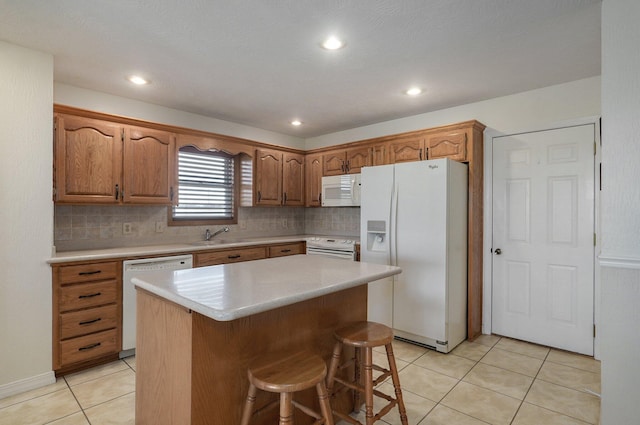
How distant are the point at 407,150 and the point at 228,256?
2.35 metres

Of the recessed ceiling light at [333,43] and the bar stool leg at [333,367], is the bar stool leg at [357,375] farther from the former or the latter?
the recessed ceiling light at [333,43]

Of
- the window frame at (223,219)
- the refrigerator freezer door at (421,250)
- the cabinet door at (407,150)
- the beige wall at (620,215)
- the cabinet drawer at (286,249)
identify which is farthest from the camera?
the cabinet drawer at (286,249)

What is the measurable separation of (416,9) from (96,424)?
3.17m

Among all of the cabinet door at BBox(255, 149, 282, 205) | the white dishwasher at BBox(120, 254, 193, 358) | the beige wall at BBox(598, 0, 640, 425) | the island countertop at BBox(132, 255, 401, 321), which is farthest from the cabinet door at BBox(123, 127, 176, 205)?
the beige wall at BBox(598, 0, 640, 425)

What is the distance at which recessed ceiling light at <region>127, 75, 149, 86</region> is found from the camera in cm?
296

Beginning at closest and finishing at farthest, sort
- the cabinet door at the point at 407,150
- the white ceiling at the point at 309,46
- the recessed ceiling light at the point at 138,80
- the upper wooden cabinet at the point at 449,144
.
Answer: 1. the white ceiling at the point at 309,46
2. the recessed ceiling light at the point at 138,80
3. the upper wooden cabinet at the point at 449,144
4. the cabinet door at the point at 407,150

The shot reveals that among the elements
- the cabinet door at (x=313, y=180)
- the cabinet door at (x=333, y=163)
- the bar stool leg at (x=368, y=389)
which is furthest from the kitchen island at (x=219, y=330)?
the cabinet door at (x=313, y=180)

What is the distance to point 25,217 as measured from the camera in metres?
2.45

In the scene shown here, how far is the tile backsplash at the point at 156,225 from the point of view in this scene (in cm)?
321

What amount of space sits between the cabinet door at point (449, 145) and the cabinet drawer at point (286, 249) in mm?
2017

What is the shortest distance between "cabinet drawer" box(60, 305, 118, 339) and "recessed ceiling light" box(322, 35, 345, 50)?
9.06ft

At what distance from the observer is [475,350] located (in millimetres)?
3150

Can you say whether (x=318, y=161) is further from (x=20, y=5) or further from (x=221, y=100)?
(x=20, y=5)

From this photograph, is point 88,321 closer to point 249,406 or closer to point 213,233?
point 213,233
